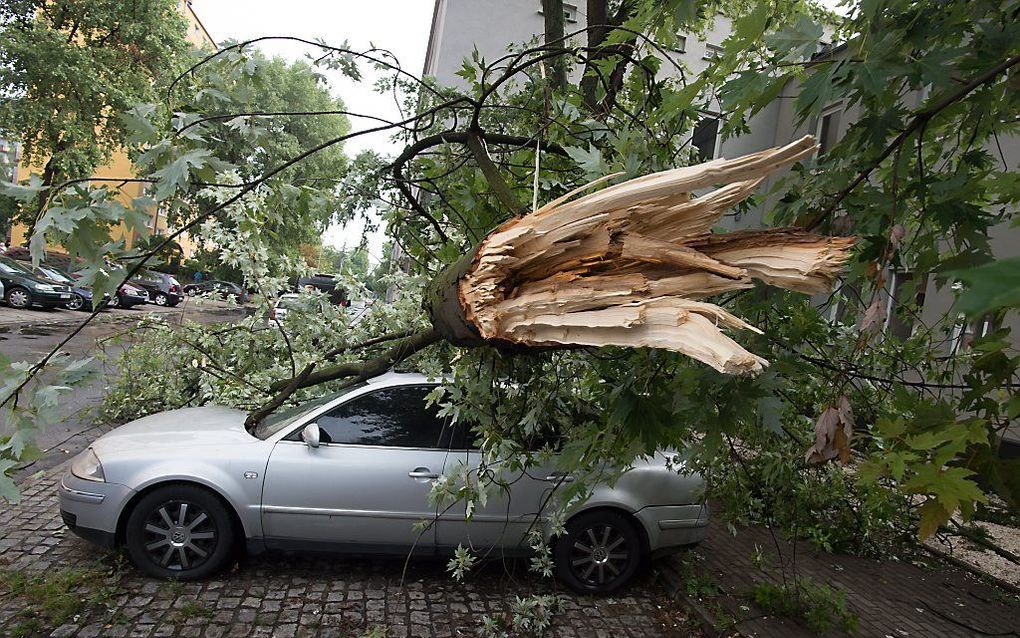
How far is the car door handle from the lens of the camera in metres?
4.71

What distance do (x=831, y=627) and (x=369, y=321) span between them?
13.2 feet

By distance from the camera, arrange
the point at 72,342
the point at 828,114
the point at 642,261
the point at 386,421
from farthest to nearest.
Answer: the point at 72,342, the point at 828,114, the point at 386,421, the point at 642,261

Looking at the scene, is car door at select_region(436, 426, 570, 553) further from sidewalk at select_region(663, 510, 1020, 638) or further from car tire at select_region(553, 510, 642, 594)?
sidewalk at select_region(663, 510, 1020, 638)

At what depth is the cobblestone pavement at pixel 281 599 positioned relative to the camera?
3.97m

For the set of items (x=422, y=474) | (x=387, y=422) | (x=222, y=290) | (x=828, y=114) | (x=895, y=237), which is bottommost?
(x=422, y=474)

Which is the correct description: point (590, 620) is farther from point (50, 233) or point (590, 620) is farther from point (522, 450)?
point (50, 233)

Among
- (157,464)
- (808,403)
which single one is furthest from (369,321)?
(808,403)

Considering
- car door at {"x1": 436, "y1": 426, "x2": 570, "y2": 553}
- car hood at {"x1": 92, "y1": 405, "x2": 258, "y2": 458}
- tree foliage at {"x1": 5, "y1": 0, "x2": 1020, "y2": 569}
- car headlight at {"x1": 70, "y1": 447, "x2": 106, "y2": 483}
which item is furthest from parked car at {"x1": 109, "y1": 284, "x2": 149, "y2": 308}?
tree foliage at {"x1": 5, "y1": 0, "x2": 1020, "y2": 569}

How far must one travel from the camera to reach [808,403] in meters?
4.52

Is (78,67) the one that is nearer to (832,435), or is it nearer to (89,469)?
(89,469)

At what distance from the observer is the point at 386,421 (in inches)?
193

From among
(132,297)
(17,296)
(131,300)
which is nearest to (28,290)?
(17,296)

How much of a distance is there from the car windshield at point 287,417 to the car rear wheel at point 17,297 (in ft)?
67.0

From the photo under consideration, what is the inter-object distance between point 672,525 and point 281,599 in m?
2.86
